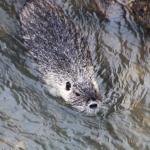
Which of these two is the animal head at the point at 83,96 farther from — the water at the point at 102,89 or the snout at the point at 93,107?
the water at the point at 102,89

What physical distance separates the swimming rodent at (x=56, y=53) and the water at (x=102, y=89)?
17 cm

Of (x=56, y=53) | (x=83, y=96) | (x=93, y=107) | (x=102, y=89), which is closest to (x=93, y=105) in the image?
(x=93, y=107)

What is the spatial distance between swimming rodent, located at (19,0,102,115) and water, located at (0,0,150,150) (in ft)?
0.57

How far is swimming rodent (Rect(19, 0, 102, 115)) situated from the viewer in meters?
7.16

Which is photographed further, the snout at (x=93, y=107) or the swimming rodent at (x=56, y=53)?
the swimming rodent at (x=56, y=53)

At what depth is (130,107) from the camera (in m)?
7.22

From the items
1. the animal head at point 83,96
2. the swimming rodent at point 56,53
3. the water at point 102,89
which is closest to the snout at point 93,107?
the animal head at point 83,96

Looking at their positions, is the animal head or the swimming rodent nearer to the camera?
the animal head

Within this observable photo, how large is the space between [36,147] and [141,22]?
2.51 meters

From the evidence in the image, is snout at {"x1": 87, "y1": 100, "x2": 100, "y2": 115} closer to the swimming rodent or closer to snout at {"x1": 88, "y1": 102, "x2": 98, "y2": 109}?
snout at {"x1": 88, "y1": 102, "x2": 98, "y2": 109}

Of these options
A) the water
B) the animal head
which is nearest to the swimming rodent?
the animal head

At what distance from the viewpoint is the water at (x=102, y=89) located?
6.85m

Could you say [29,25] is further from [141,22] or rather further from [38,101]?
[141,22]

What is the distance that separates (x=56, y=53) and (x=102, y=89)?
82 cm
